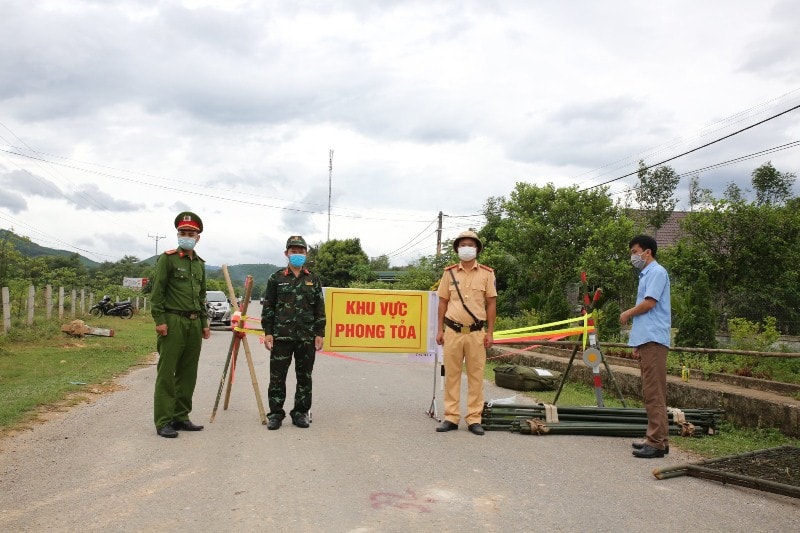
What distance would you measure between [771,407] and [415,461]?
13.1ft

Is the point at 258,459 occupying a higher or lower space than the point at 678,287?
lower

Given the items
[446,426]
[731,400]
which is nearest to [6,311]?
→ [446,426]

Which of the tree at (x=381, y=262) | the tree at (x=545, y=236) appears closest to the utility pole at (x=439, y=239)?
the tree at (x=545, y=236)

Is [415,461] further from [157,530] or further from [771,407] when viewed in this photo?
[771,407]

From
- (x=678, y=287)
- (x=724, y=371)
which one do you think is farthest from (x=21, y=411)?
(x=678, y=287)

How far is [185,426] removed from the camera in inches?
259

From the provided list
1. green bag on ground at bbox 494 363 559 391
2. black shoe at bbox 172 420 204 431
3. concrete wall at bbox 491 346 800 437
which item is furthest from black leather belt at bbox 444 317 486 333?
green bag on ground at bbox 494 363 559 391

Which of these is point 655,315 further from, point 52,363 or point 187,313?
point 52,363

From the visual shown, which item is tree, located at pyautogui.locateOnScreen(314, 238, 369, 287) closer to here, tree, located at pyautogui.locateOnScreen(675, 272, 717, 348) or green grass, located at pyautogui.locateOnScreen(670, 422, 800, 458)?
tree, located at pyautogui.locateOnScreen(675, 272, 717, 348)

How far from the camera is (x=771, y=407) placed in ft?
22.1

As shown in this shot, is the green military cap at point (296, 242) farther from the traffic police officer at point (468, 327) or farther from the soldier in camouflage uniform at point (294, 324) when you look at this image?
the traffic police officer at point (468, 327)

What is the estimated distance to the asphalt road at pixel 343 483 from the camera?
398 cm

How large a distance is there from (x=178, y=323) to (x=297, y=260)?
1.40 metres

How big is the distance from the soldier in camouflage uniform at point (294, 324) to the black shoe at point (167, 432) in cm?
→ 105
